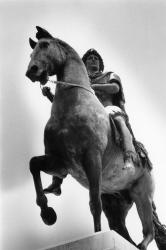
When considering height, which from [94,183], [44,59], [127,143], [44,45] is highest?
[44,45]

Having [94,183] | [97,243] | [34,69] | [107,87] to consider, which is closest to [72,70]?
[34,69]

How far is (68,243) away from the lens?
10492 millimetres

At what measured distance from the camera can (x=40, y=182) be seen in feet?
37.8

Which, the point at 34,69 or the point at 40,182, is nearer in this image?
the point at 40,182

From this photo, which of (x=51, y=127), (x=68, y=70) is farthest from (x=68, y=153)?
(x=68, y=70)

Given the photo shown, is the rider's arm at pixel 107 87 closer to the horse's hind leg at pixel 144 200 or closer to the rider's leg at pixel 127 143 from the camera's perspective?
the rider's leg at pixel 127 143

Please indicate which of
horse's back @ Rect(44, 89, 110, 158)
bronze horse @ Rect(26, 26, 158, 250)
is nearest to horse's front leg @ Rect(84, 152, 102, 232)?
bronze horse @ Rect(26, 26, 158, 250)

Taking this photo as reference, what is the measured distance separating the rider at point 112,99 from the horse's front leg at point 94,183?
64 centimetres

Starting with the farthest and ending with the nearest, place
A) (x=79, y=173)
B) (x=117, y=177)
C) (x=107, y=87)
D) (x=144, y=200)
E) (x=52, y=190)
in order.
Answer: (x=107, y=87) < (x=144, y=200) < (x=117, y=177) < (x=52, y=190) < (x=79, y=173)

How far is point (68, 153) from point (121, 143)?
3.38 ft

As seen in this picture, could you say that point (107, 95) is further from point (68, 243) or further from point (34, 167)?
point (68, 243)

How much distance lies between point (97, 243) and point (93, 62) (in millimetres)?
4058

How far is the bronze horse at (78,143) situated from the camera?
1133 cm

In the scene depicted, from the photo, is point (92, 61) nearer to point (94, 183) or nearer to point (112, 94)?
point (112, 94)
